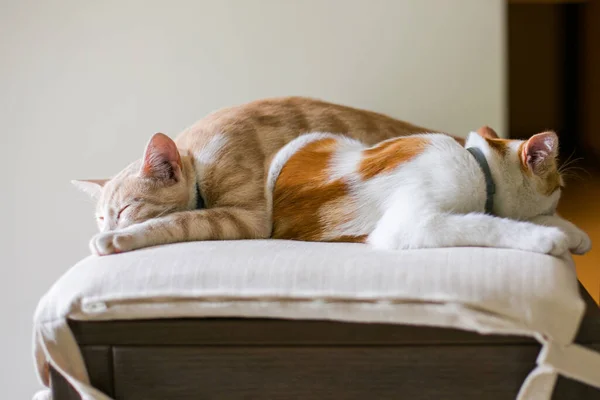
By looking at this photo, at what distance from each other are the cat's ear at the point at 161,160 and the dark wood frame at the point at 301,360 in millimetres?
399

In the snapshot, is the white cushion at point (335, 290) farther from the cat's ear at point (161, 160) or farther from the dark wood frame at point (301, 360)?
the cat's ear at point (161, 160)

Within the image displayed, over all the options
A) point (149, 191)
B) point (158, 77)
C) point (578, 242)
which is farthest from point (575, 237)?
point (158, 77)

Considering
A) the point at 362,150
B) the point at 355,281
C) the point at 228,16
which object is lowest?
the point at 355,281

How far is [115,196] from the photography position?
4.41 feet

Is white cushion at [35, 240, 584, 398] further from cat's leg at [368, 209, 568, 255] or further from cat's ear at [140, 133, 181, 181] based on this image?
cat's ear at [140, 133, 181, 181]

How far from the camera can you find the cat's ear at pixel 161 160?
130cm

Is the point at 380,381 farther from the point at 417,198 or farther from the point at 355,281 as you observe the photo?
the point at 417,198

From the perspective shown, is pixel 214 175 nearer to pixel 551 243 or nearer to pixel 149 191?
pixel 149 191

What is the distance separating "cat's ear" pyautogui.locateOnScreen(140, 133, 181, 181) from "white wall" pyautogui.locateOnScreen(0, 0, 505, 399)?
1.51 ft

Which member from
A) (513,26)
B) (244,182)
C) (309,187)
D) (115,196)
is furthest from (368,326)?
(513,26)

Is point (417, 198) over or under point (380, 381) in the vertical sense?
over

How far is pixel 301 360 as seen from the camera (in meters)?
0.97

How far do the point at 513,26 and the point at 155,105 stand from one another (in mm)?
3271

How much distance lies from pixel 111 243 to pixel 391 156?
20.7 inches
